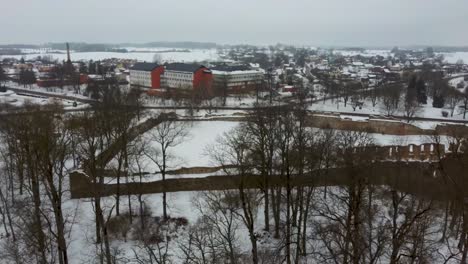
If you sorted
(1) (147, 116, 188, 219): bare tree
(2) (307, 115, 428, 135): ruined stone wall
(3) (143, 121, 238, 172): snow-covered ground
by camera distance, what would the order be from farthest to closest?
(2) (307, 115, 428, 135): ruined stone wall, (3) (143, 121, 238, 172): snow-covered ground, (1) (147, 116, 188, 219): bare tree

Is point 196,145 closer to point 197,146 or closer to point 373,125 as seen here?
point 197,146

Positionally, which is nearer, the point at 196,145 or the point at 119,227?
the point at 119,227

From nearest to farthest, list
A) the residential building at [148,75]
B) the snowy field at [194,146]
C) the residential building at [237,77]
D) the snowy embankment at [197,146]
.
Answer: the snowy embankment at [197,146] < the snowy field at [194,146] < the residential building at [237,77] < the residential building at [148,75]

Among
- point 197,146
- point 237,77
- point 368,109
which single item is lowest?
point 197,146

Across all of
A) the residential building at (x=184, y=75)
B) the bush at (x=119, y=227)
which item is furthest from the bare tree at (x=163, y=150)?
the residential building at (x=184, y=75)

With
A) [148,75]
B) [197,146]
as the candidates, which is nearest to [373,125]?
[197,146]

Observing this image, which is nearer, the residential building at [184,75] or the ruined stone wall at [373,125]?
the ruined stone wall at [373,125]

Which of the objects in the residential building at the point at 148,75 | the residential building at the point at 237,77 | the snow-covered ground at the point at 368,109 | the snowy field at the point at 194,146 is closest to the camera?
the snowy field at the point at 194,146

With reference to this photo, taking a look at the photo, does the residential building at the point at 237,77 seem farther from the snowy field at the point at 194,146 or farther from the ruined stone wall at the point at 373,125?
the ruined stone wall at the point at 373,125

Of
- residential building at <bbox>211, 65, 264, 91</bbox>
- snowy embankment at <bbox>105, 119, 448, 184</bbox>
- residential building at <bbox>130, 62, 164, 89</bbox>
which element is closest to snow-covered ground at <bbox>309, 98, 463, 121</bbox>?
snowy embankment at <bbox>105, 119, 448, 184</bbox>

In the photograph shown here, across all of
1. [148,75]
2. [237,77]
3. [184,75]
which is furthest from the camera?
[237,77]

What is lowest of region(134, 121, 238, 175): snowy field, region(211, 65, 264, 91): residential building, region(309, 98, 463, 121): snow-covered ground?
region(134, 121, 238, 175): snowy field

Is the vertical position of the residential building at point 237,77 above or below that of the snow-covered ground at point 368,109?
above

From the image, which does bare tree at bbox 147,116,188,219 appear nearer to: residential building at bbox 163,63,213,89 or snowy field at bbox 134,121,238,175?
snowy field at bbox 134,121,238,175
